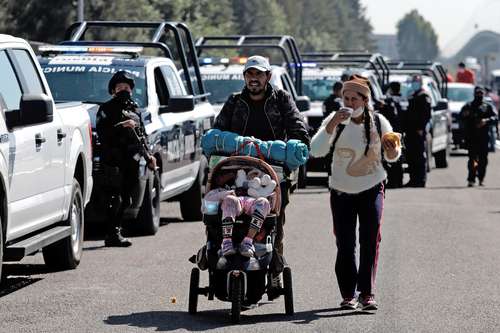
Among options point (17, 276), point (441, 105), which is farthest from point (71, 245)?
point (441, 105)

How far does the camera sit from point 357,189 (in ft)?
36.9

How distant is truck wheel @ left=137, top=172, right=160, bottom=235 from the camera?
54.6ft

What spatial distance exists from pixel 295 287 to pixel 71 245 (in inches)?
80.7

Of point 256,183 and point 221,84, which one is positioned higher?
point 256,183

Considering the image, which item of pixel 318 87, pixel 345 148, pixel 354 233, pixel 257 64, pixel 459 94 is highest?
pixel 257 64

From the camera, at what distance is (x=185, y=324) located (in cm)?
1045

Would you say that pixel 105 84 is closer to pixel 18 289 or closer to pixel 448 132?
pixel 18 289

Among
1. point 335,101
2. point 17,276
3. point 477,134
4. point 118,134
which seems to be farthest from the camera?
point 477,134

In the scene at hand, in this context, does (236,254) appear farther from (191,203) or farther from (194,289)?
(191,203)

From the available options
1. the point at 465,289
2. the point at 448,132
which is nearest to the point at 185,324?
the point at 465,289

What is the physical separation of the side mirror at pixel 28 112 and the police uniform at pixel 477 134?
Result: 17904mm

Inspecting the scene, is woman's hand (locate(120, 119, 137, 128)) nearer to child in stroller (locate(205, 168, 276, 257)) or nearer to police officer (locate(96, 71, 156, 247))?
police officer (locate(96, 71, 156, 247))

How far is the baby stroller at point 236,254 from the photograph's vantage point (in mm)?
10515

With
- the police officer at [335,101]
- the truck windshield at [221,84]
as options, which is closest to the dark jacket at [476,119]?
the police officer at [335,101]
